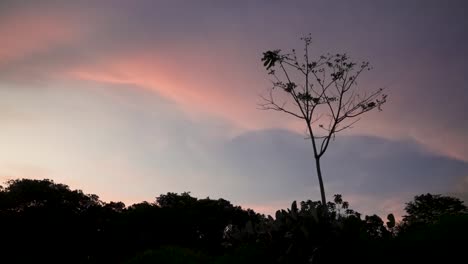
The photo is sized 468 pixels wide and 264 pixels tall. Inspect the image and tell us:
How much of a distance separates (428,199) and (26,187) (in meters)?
47.6

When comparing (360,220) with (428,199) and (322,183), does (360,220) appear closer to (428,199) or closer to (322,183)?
(322,183)

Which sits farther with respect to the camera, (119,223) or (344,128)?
(119,223)

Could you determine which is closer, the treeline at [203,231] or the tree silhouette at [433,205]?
the treeline at [203,231]

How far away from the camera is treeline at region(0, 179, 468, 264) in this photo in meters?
8.72

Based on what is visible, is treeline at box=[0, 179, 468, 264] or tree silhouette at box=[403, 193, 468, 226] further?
tree silhouette at box=[403, 193, 468, 226]

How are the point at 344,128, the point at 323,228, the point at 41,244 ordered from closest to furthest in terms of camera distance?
the point at 323,228 → the point at 344,128 → the point at 41,244

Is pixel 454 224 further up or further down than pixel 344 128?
further down

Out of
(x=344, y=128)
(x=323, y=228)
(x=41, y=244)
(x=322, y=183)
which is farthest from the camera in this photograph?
(x=41, y=244)

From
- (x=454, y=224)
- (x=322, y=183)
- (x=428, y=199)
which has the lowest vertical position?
(x=454, y=224)

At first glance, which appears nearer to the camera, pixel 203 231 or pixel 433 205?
pixel 433 205

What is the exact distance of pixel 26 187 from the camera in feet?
163

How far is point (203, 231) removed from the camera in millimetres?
62531

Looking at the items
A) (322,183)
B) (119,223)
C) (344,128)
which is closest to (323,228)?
(322,183)

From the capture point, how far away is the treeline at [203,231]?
28.6ft
